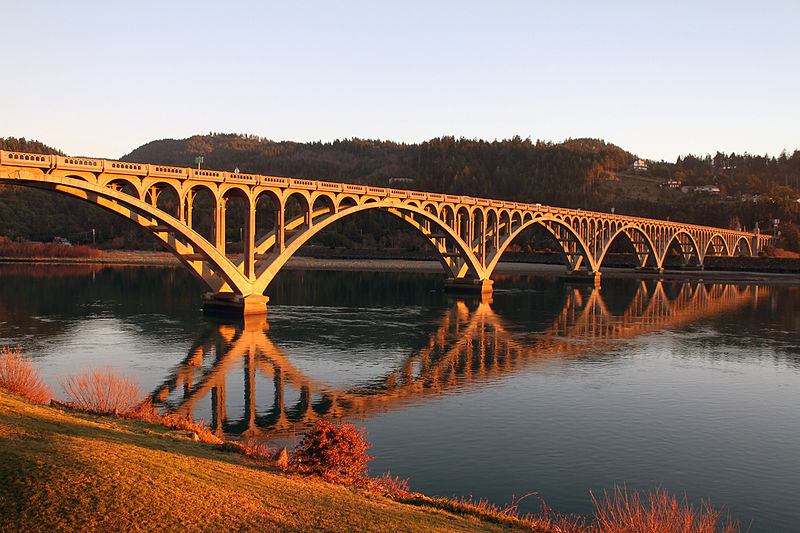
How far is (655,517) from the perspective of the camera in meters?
12.6

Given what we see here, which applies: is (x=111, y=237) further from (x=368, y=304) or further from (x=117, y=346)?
(x=117, y=346)

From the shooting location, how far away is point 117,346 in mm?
35031

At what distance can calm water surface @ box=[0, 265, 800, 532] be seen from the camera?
1676 centimetres

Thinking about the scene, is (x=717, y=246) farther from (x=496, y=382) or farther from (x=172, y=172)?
(x=496, y=382)

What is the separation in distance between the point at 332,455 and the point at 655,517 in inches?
248

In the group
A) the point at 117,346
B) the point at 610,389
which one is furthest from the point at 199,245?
the point at 610,389

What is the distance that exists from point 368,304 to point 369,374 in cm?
3255

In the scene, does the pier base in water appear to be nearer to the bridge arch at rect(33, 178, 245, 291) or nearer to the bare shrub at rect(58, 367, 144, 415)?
the bridge arch at rect(33, 178, 245, 291)

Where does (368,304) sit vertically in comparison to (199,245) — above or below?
below

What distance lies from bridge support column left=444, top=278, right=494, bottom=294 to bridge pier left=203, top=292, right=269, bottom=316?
3067cm

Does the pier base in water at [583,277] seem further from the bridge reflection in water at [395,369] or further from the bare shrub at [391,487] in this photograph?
the bare shrub at [391,487]

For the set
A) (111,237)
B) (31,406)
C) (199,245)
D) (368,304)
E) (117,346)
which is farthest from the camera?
(111,237)

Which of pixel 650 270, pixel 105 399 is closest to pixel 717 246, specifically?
pixel 650 270

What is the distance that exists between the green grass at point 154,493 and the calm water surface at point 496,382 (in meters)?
4.37
